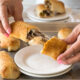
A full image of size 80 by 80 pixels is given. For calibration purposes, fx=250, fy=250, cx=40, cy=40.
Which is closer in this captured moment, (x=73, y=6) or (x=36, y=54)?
(x=36, y=54)

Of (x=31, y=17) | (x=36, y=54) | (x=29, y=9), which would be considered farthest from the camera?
(x=29, y=9)

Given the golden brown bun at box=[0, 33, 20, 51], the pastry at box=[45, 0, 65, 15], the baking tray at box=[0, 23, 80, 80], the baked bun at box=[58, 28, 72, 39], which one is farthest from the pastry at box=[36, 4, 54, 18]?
the golden brown bun at box=[0, 33, 20, 51]

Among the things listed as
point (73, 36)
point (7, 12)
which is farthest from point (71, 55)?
point (7, 12)

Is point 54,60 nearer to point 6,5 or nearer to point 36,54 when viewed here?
point 36,54

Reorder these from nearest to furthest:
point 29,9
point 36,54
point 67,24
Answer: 1. point 36,54
2. point 67,24
3. point 29,9

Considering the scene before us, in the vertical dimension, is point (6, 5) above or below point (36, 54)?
above

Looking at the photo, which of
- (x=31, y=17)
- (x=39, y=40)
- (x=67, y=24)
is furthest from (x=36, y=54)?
(x=31, y=17)

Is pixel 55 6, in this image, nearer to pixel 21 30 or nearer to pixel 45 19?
pixel 45 19
